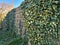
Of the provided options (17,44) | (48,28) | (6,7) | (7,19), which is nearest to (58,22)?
(48,28)

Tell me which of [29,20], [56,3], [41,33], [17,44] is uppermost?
[56,3]

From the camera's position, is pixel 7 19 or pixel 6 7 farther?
pixel 6 7

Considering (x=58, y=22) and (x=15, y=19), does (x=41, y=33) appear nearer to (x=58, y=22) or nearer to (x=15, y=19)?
(x=58, y=22)

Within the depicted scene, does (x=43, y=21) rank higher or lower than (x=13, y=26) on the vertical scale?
higher

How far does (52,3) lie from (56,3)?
0.44ft

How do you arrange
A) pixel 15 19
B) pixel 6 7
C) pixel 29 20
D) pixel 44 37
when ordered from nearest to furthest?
1. pixel 44 37
2. pixel 29 20
3. pixel 15 19
4. pixel 6 7

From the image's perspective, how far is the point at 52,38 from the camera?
5.70m

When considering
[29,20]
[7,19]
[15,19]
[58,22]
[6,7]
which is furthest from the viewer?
[6,7]

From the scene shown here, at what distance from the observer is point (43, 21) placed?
19.1 ft

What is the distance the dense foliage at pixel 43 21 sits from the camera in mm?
5559

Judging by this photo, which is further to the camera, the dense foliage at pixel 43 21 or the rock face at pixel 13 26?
the rock face at pixel 13 26

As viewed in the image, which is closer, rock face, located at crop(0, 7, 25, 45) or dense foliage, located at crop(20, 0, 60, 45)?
dense foliage, located at crop(20, 0, 60, 45)

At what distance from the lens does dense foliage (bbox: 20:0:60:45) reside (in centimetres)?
556

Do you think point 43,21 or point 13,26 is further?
point 13,26
